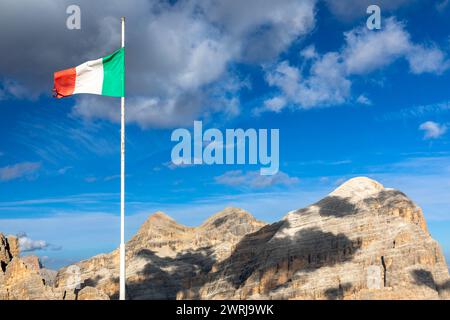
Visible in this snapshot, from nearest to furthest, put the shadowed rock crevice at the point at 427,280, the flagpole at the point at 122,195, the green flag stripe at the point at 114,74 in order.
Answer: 1. the flagpole at the point at 122,195
2. the green flag stripe at the point at 114,74
3. the shadowed rock crevice at the point at 427,280

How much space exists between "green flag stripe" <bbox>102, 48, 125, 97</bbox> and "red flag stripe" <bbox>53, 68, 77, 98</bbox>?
90.1 inches

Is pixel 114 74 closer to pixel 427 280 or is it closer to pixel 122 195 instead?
pixel 122 195

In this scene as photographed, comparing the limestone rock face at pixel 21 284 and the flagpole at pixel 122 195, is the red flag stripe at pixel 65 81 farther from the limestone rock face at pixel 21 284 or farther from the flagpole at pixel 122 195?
the limestone rock face at pixel 21 284

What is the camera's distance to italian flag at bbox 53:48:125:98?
117ft

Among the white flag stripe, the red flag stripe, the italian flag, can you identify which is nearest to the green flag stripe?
the italian flag

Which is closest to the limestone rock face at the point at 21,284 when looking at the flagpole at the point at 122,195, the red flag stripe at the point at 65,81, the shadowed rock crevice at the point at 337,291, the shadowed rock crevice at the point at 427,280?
the red flag stripe at the point at 65,81

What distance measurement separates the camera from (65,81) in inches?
1417

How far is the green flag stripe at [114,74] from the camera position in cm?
3572

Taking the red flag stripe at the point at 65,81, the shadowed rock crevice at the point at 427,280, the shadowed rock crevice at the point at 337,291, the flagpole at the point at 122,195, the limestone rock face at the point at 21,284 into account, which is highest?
the red flag stripe at the point at 65,81
